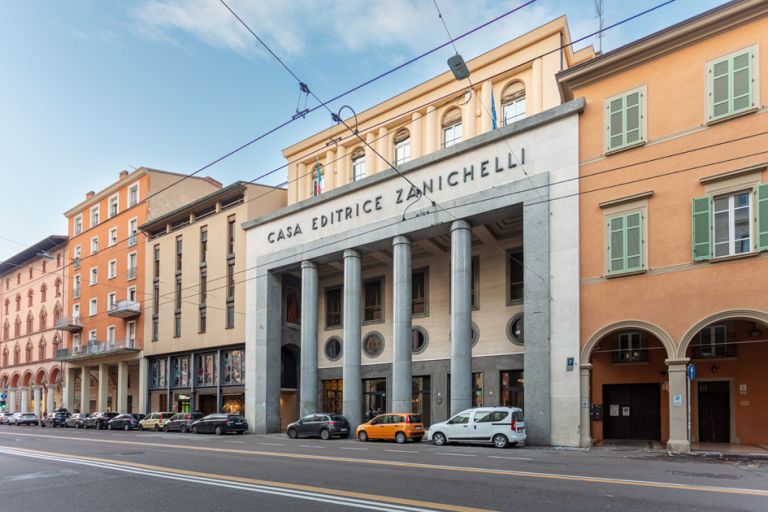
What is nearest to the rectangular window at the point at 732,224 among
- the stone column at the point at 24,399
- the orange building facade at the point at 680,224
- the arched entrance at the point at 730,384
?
the orange building facade at the point at 680,224

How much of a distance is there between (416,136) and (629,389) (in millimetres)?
16421

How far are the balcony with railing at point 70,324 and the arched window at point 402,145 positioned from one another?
38.6 metres

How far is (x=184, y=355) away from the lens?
4600 cm

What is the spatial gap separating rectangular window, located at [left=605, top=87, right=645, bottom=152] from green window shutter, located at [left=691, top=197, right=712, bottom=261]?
320cm

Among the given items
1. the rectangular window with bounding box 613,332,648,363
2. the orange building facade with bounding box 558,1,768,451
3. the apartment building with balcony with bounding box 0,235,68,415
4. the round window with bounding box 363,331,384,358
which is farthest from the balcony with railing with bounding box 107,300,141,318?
the rectangular window with bounding box 613,332,648,363

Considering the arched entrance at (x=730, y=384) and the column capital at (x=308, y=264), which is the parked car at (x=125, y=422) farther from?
the arched entrance at (x=730, y=384)

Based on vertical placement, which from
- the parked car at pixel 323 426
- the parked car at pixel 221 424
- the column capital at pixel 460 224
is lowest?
the parked car at pixel 221 424

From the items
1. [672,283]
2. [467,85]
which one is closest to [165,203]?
[467,85]

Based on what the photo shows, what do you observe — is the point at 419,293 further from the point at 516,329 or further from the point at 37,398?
the point at 37,398

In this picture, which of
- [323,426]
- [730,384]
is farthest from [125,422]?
[730,384]

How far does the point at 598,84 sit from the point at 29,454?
2340cm

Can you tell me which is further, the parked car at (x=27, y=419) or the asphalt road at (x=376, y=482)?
the parked car at (x=27, y=419)

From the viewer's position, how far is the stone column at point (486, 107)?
99.5 feet

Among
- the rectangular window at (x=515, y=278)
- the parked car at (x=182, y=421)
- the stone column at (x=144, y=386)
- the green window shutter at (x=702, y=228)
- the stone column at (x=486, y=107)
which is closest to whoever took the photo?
the green window shutter at (x=702, y=228)
